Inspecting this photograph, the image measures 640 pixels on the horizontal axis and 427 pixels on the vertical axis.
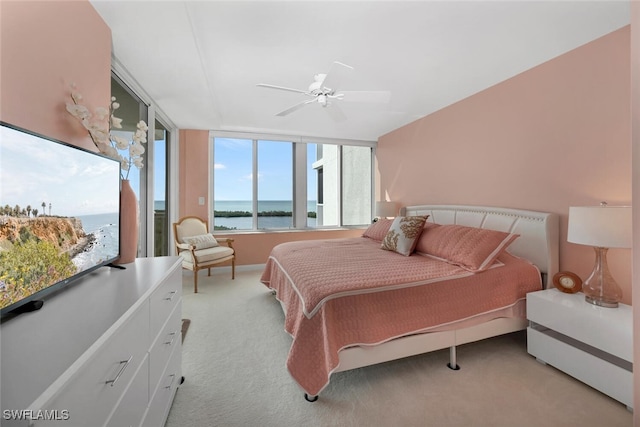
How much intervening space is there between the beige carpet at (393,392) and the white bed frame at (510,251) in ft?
0.61

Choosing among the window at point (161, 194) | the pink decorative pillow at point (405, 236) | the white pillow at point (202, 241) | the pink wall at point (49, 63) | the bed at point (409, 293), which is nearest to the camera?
the pink wall at point (49, 63)

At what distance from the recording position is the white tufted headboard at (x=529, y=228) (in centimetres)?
231

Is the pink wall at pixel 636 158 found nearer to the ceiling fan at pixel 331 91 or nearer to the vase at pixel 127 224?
the ceiling fan at pixel 331 91

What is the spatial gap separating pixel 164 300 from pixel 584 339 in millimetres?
2601

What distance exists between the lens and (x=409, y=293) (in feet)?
5.96

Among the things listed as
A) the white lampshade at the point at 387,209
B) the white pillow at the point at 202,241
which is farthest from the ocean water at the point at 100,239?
the white lampshade at the point at 387,209

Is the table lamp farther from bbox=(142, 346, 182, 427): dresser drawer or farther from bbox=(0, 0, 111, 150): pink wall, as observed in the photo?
bbox=(0, 0, 111, 150): pink wall

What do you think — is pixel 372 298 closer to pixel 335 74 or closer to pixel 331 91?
pixel 335 74

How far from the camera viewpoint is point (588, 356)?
169 cm

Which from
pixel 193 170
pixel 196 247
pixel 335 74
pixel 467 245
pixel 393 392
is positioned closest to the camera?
pixel 393 392

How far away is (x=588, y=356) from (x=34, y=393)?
266cm

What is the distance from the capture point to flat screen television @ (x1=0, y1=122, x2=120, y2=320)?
812mm

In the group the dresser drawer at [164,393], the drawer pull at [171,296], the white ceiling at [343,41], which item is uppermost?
the white ceiling at [343,41]

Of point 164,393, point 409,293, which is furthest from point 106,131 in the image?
point 409,293
